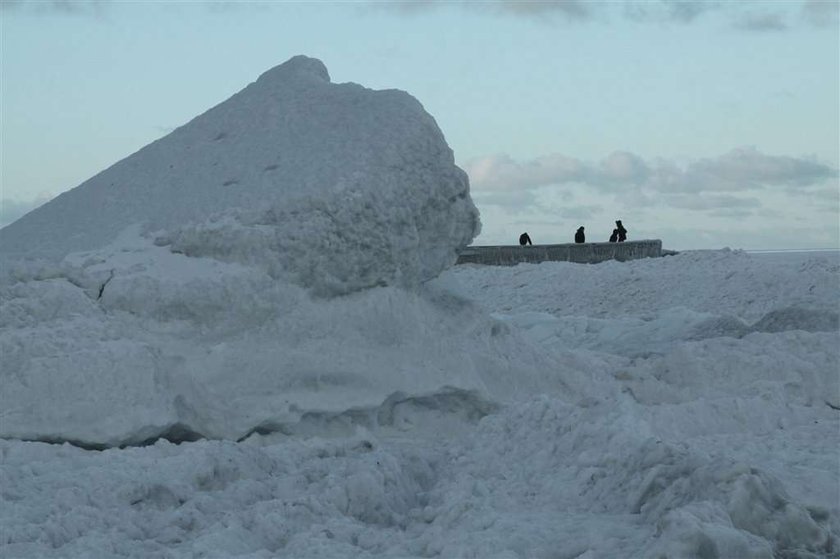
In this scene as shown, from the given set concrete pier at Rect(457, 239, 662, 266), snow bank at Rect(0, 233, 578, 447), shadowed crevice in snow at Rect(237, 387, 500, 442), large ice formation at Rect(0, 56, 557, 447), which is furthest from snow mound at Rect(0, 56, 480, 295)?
concrete pier at Rect(457, 239, 662, 266)

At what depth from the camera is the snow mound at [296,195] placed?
5879 millimetres

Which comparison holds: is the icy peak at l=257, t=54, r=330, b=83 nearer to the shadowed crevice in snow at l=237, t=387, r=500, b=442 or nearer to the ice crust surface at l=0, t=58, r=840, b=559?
the ice crust surface at l=0, t=58, r=840, b=559

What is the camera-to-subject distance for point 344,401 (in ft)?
18.6

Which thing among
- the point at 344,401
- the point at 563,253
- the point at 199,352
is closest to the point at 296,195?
the point at 199,352

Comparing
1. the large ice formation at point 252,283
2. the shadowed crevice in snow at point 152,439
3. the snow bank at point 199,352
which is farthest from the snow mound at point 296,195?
the shadowed crevice in snow at point 152,439

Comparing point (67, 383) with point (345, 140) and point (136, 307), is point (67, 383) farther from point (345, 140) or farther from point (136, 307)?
point (345, 140)

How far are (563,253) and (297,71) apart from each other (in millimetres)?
15603

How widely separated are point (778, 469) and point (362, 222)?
227 cm

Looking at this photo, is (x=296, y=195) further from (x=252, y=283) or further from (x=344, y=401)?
(x=344, y=401)

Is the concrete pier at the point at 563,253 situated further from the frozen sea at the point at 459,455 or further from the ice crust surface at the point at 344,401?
the ice crust surface at the point at 344,401

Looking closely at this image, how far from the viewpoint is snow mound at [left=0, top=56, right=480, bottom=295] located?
5.88 metres

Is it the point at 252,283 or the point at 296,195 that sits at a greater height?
the point at 296,195

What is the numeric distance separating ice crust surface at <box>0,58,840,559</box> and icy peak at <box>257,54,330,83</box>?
0.10 feet

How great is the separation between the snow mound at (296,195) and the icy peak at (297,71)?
94 mm
